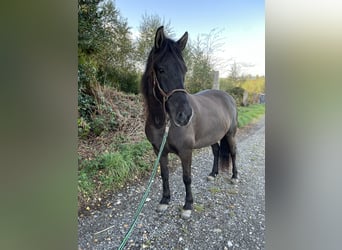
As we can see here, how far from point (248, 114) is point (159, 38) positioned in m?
0.45

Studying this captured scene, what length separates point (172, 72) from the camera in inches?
36.3

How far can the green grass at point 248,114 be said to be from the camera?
0.92m

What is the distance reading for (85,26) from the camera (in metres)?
0.90

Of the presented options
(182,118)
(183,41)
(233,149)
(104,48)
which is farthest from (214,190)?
(104,48)

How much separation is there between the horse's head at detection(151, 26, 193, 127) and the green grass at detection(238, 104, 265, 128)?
24cm

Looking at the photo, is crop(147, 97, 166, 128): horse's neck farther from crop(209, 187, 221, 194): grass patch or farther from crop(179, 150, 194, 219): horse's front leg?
crop(209, 187, 221, 194): grass patch

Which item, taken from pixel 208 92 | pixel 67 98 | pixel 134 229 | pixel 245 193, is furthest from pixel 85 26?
pixel 245 193

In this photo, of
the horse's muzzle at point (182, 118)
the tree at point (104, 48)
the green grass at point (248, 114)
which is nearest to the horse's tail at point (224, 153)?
the green grass at point (248, 114)

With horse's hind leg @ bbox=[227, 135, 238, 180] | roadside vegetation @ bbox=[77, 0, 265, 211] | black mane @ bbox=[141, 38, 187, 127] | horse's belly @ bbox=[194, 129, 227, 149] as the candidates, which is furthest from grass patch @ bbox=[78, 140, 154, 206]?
horse's hind leg @ bbox=[227, 135, 238, 180]

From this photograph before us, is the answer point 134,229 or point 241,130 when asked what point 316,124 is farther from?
point 134,229

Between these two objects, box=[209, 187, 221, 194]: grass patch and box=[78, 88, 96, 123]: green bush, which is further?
box=[209, 187, 221, 194]: grass patch

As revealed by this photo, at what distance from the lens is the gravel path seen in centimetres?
91

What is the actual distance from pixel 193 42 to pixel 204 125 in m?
0.37

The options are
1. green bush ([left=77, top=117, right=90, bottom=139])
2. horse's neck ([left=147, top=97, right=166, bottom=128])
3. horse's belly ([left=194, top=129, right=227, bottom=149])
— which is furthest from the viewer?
horse's belly ([left=194, top=129, right=227, bottom=149])
